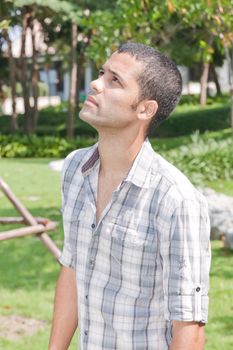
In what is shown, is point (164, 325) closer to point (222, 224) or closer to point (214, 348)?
point (214, 348)

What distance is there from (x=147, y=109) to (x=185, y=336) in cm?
79

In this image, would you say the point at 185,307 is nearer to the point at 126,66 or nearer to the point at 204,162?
the point at 126,66

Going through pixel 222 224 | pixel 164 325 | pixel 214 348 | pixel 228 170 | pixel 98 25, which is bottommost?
pixel 228 170

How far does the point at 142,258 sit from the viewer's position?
2.63 metres

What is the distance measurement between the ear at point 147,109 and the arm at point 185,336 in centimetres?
72

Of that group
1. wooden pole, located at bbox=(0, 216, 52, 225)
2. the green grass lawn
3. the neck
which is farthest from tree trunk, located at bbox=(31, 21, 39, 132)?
the neck

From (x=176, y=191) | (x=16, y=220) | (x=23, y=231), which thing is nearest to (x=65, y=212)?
(x=176, y=191)

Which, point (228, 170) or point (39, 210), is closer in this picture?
point (39, 210)

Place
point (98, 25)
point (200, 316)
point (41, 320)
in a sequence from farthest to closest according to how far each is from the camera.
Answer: point (98, 25), point (41, 320), point (200, 316)

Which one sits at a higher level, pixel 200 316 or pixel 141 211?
pixel 141 211

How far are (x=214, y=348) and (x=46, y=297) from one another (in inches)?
96.9

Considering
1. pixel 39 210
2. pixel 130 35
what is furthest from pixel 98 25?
pixel 39 210

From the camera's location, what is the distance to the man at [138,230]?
2.56 metres

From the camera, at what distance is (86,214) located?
283 cm
